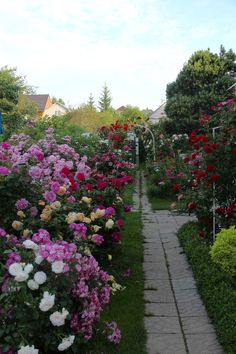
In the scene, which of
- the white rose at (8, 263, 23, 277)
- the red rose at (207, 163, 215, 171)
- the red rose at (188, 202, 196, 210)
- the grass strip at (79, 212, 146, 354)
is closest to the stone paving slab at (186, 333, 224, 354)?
the grass strip at (79, 212, 146, 354)

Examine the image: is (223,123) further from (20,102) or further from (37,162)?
(20,102)

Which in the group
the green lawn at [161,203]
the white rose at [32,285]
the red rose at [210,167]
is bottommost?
the green lawn at [161,203]

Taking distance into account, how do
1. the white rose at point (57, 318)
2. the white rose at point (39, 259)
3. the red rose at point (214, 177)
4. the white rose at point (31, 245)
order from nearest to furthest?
the white rose at point (57, 318) < the white rose at point (39, 259) < the white rose at point (31, 245) < the red rose at point (214, 177)

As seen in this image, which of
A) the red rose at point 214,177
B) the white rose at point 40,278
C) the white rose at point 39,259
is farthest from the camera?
the red rose at point 214,177

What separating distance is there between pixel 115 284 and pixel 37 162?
142 centimetres

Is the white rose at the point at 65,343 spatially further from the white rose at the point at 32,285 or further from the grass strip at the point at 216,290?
the grass strip at the point at 216,290

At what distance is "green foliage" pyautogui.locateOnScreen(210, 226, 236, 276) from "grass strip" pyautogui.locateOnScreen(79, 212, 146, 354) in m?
0.79

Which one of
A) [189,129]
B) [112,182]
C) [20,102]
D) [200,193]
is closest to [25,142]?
[112,182]

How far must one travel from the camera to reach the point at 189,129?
58.0ft

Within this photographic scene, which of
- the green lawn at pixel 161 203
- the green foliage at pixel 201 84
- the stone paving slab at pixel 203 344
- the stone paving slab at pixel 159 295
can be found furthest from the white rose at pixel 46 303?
the green foliage at pixel 201 84

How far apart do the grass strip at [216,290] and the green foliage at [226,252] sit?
0.07 m

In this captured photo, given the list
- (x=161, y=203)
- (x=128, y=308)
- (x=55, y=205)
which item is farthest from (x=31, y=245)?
(x=161, y=203)

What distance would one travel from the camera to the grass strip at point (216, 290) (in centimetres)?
325

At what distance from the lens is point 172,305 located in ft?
13.6
